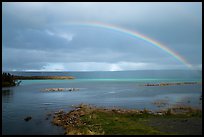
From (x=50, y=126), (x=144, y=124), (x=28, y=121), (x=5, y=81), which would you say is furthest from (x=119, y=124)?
(x=5, y=81)

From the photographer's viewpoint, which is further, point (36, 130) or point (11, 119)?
point (11, 119)

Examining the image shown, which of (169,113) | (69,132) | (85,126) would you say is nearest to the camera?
(69,132)

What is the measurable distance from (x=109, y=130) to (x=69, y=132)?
410 cm

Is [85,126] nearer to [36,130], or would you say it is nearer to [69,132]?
[69,132]

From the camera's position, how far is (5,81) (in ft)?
384

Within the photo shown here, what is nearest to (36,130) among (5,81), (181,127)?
(181,127)

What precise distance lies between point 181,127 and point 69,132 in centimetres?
1181

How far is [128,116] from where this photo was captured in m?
36.1

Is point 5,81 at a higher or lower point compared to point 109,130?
higher

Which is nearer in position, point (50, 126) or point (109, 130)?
point (109, 130)

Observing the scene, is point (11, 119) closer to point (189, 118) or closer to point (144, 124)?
point (144, 124)

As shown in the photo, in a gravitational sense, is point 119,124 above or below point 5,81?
below

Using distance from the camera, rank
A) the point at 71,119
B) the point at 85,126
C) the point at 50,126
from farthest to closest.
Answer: the point at 71,119 → the point at 50,126 → the point at 85,126

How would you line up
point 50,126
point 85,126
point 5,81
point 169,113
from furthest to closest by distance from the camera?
point 5,81 → point 169,113 → point 50,126 → point 85,126
